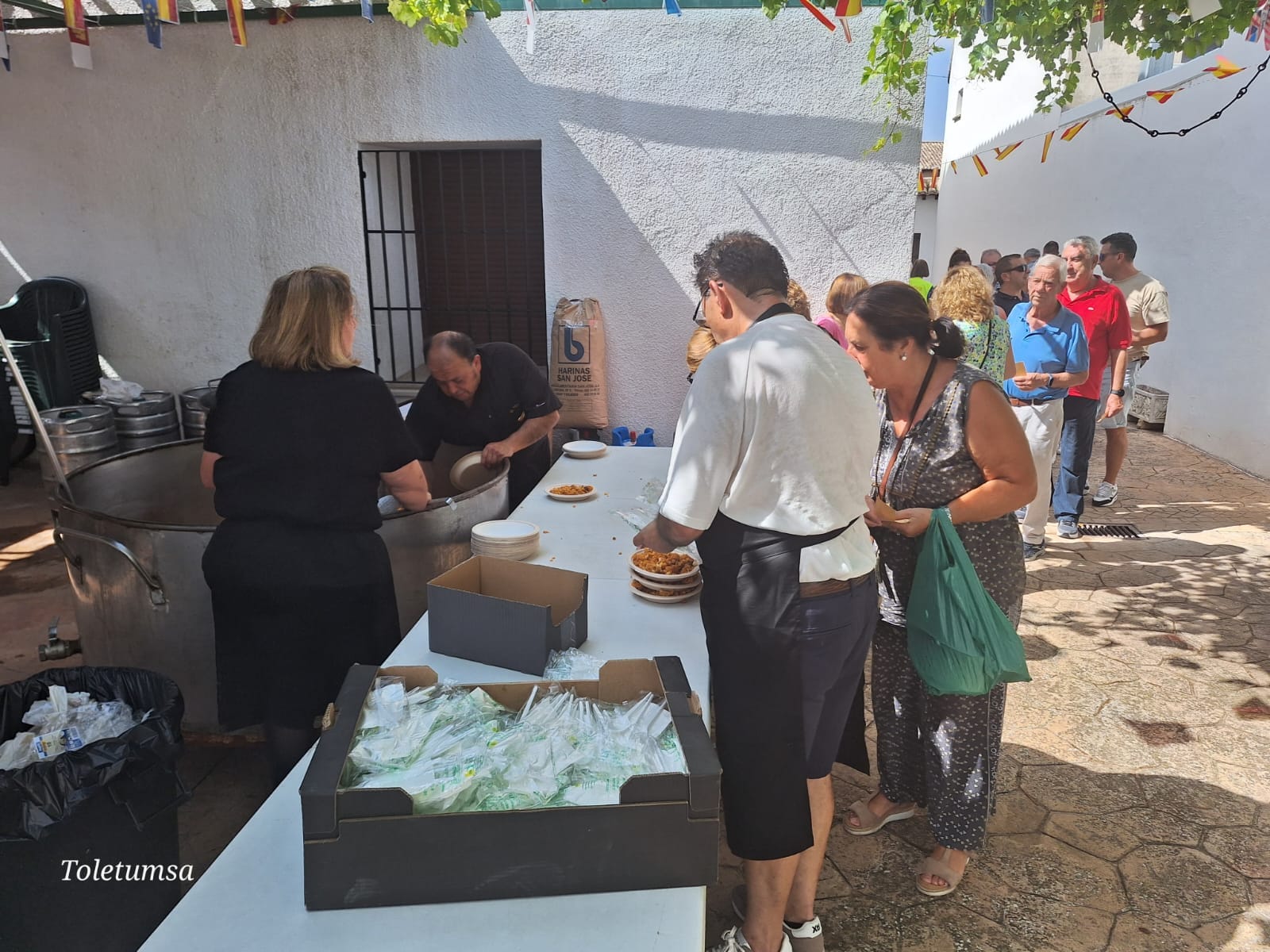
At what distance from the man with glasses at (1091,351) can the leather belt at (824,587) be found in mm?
4285

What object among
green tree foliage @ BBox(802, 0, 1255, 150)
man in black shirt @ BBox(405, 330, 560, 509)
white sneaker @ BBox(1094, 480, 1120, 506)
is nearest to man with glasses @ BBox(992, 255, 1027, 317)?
green tree foliage @ BBox(802, 0, 1255, 150)

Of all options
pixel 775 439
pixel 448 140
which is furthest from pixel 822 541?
pixel 448 140

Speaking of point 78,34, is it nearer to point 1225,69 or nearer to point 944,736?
point 944,736

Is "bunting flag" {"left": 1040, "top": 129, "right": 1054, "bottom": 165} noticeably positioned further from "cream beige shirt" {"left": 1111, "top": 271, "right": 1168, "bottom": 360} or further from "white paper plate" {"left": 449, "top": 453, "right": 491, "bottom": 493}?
"white paper plate" {"left": 449, "top": 453, "right": 491, "bottom": 493}

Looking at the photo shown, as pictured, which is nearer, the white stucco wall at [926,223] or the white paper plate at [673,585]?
the white paper plate at [673,585]

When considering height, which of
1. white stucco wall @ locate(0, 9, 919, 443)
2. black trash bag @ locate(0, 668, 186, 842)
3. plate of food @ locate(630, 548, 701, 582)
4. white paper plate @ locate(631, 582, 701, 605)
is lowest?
black trash bag @ locate(0, 668, 186, 842)

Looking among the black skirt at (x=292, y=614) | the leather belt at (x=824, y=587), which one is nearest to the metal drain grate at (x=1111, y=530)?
the leather belt at (x=824, y=587)

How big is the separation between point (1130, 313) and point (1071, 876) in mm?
5073

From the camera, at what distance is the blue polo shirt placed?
5.12 m

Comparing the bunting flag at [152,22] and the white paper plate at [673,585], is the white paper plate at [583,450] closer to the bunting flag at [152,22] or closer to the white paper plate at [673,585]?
A: the white paper plate at [673,585]

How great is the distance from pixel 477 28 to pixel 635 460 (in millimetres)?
3450

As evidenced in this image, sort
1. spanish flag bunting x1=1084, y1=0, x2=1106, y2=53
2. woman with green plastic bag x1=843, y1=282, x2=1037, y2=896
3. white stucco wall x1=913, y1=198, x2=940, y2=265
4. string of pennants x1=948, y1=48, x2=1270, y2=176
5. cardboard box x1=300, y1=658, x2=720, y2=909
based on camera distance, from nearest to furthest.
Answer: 1. cardboard box x1=300, y1=658, x2=720, y2=909
2. woman with green plastic bag x1=843, y1=282, x2=1037, y2=896
3. spanish flag bunting x1=1084, y1=0, x2=1106, y2=53
4. string of pennants x1=948, y1=48, x2=1270, y2=176
5. white stucco wall x1=913, y1=198, x2=940, y2=265

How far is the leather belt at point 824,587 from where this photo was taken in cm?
192

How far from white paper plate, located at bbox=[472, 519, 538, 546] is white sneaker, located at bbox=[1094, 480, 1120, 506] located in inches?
222
